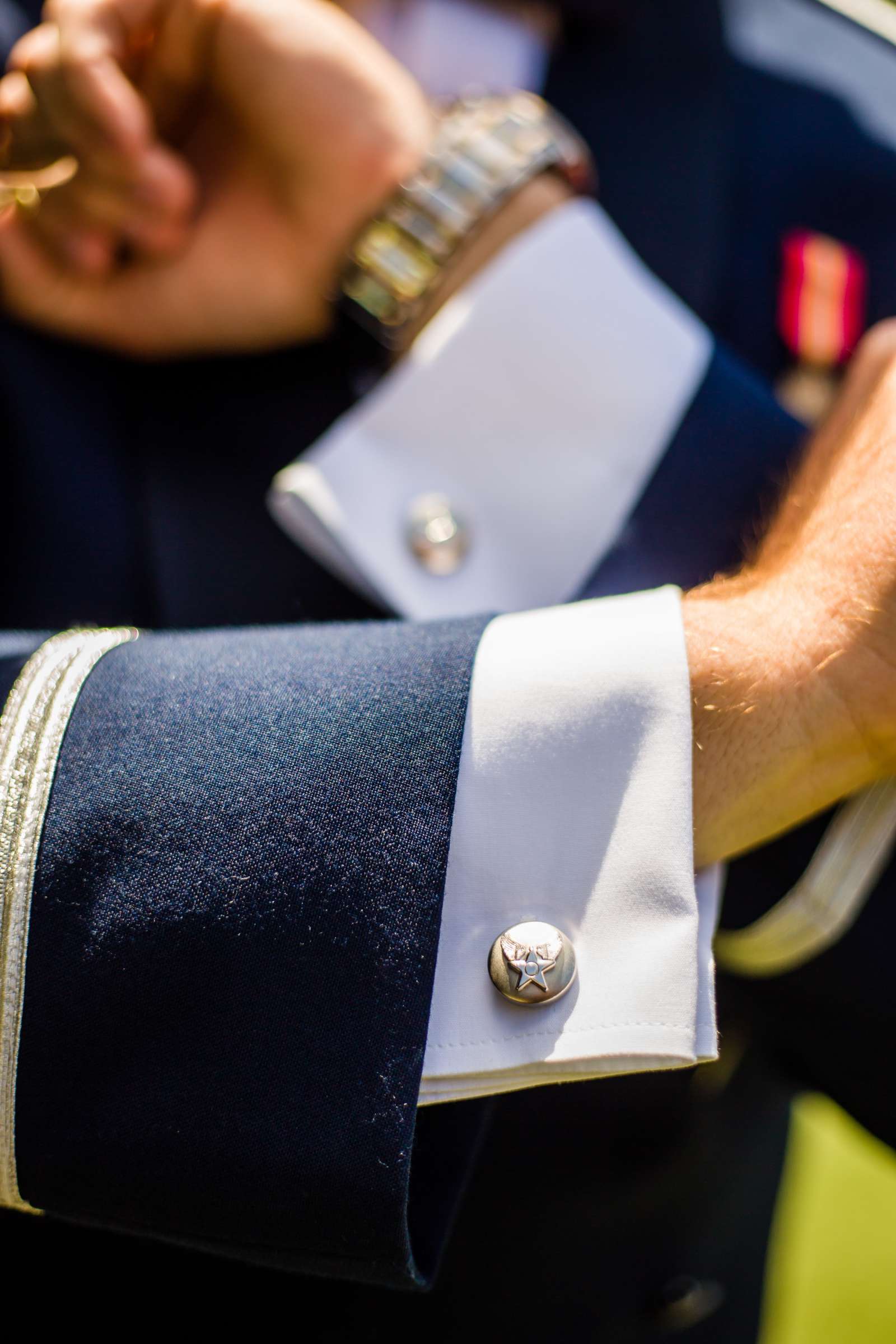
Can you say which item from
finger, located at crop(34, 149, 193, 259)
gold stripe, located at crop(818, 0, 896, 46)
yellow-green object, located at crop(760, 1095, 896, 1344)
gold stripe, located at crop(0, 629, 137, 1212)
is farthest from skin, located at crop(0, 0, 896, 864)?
yellow-green object, located at crop(760, 1095, 896, 1344)

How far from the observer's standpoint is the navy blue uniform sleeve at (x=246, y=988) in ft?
1.10

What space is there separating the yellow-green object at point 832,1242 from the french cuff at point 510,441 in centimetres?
94

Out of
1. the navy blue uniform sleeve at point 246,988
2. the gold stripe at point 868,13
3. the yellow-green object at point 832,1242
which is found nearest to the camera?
the navy blue uniform sleeve at point 246,988

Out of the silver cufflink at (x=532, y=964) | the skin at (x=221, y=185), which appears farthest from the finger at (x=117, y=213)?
the silver cufflink at (x=532, y=964)

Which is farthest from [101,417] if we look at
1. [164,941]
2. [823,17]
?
[823,17]

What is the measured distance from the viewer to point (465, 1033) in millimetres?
349

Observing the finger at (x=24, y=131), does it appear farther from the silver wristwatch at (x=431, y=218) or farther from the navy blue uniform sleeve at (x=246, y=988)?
the navy blue uniform sleeve at (x=246, y=988)

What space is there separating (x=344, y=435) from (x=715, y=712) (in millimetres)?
272

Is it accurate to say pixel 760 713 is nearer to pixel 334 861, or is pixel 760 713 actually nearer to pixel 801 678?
pixel 801 678

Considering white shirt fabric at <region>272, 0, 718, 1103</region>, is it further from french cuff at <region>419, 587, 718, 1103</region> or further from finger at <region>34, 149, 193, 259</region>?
finger at <region>34, 149, 193, 259</region>

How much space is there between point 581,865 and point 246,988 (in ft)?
0.43

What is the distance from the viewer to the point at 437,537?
1.73ft

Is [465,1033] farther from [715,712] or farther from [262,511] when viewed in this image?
[262,511]

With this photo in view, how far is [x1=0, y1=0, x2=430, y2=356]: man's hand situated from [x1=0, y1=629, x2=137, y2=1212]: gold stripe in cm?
29
